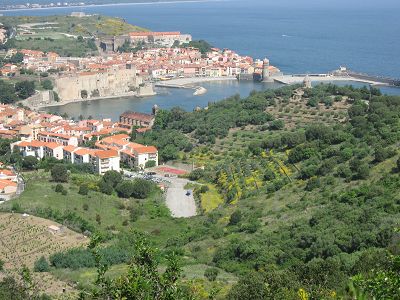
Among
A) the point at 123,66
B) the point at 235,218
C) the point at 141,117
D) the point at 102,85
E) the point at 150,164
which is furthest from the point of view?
the point at 123,66

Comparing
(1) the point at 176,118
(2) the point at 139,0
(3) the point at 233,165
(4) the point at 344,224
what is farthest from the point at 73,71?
(2) the point at 139,0

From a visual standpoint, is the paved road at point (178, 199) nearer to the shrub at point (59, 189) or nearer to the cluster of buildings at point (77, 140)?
the cluster of buildings at point (77, 140)

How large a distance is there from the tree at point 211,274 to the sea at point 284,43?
75.2 feet

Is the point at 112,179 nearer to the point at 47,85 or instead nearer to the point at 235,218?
the point at 235,218

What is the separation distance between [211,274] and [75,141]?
14896 mm

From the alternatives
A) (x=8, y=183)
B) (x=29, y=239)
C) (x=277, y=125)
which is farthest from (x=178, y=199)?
(x=277, y=125)

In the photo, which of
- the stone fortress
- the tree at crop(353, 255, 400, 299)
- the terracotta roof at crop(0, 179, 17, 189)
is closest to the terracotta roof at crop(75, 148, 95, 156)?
the terracotta roof at crop(0, 179, 17, 189)

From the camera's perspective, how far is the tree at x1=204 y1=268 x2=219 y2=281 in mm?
10166

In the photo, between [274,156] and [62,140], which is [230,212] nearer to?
[274,156]

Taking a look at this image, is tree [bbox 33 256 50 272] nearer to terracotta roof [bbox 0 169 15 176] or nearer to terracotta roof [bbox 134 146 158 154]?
terracotta roof [bbox 0 169 15 176]

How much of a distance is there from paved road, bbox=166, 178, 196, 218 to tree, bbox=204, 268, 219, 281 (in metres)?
5.90

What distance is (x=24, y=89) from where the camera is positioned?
36500 millimetres

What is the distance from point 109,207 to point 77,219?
191 centimetres

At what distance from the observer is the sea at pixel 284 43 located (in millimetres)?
37562
